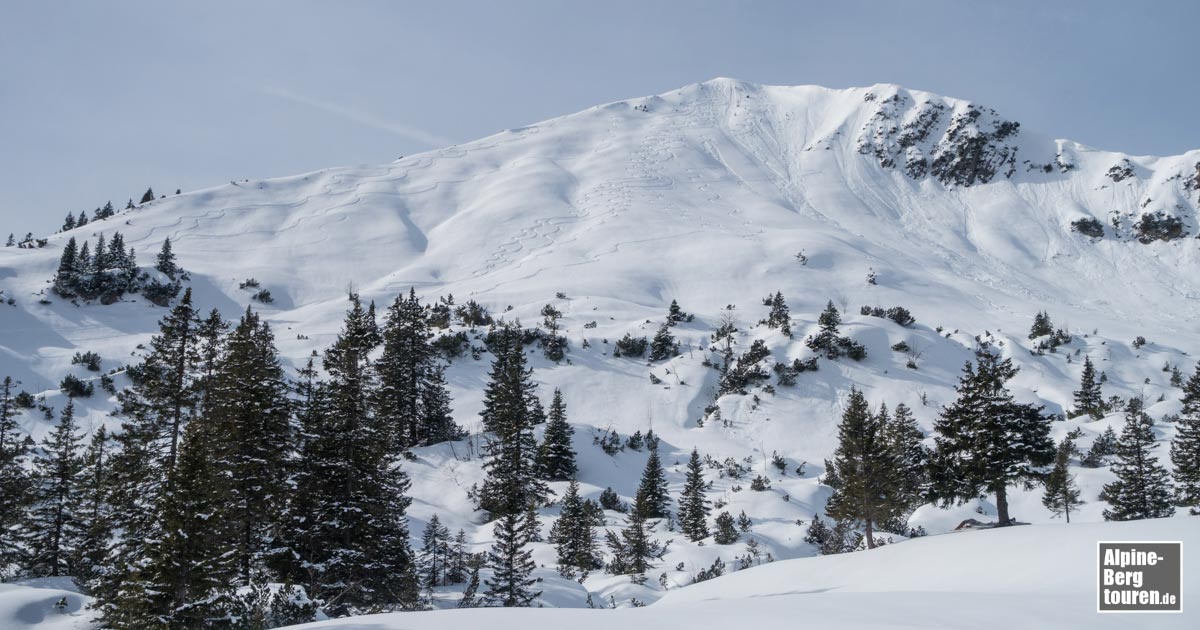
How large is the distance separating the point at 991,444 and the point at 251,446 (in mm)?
30069

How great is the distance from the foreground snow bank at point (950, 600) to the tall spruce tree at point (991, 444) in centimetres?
747

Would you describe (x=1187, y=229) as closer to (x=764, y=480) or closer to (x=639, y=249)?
(x=639, y=249)

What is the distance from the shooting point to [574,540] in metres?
34.7

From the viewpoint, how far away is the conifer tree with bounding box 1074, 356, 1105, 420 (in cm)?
5781

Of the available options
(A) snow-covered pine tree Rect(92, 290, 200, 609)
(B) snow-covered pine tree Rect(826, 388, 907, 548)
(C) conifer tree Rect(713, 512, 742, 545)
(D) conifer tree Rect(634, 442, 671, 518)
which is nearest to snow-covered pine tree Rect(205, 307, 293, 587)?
(A) snow-covered pine tree Rect(92, 290, 200, 609)

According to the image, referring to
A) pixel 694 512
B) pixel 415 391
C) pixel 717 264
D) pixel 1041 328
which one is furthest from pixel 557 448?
pixel 1041 328

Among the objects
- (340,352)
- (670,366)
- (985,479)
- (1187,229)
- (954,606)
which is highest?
(1187,229)

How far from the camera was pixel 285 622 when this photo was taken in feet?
59.7

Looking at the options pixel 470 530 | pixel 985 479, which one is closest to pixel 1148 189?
pixel 985 479

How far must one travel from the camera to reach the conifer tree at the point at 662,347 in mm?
69000

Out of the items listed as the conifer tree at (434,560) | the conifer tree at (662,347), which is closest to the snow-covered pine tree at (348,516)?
the conifer tree at (434,560)

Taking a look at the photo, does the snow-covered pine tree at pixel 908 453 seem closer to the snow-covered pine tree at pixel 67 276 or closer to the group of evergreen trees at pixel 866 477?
the group of evergreen trees at pixel 866 477

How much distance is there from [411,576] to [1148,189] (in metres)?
165

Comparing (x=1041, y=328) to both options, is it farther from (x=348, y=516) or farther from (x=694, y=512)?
(x=348, y=516)
